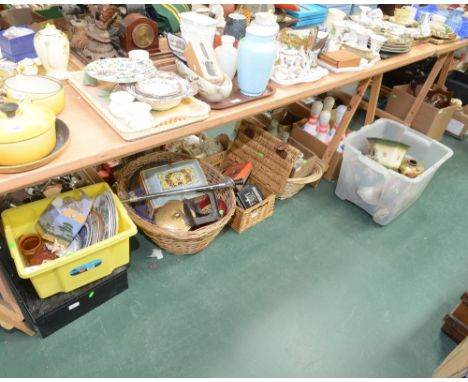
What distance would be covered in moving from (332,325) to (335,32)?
1420 millimetres

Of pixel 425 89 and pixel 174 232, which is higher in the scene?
pixel 425 89

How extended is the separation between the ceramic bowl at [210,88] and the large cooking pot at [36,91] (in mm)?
420

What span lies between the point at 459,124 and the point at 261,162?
6.55ft

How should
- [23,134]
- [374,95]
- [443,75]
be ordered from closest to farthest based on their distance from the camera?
[23,134] < [374,95] < [443,75]

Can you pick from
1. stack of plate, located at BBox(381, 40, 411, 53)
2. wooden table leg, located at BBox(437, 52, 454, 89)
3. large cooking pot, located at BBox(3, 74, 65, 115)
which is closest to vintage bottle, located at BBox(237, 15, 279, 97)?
large cooking pot, located at BBox(3, 74, 65, 115)

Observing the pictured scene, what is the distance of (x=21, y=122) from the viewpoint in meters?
0.87

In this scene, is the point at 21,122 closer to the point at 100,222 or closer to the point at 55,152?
the point at 55,152

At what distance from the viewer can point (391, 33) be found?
Result: 1982 millimetres

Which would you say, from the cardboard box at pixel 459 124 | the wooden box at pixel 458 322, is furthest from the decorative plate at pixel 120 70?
the cardboard box at pixel 459 124

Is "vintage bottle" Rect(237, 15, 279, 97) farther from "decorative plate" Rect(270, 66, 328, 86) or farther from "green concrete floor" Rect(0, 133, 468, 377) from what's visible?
"green concrete floor" Rect(0, 133, 468, 377)

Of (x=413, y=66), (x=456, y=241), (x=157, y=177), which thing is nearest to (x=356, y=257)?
(x=456, y=241)

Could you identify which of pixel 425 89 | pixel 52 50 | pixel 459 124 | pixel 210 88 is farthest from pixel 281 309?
pixel 459 124

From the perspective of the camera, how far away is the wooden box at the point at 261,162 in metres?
1.87

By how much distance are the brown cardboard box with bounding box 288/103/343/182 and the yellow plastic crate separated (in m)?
1.28
